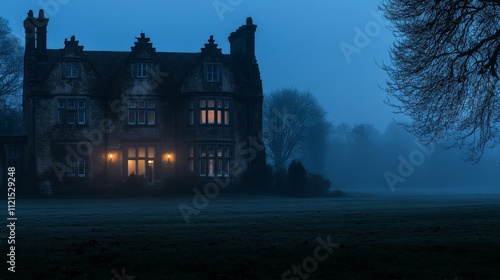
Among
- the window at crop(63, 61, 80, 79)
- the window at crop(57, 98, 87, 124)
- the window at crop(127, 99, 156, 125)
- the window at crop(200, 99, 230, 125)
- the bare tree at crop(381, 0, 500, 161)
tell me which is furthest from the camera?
the window at crop(127, 99, 156, 125)

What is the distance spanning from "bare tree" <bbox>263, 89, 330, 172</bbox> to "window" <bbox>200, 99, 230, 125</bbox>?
1441 inches

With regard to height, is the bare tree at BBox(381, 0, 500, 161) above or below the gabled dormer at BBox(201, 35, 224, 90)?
below

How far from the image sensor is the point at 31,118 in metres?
56.8

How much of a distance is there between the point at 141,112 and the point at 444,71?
38.7m

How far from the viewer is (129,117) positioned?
5800cm

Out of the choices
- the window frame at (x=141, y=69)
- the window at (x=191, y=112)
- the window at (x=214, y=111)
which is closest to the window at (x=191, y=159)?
the window at (x=191, y=112)

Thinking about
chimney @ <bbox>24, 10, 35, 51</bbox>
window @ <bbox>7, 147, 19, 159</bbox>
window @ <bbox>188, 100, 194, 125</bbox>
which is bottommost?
window @ <bbox>7, 147, 19, 159</bbox>

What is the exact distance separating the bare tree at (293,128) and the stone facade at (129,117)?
36.8 metres

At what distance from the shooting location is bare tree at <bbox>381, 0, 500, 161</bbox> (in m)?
22.3

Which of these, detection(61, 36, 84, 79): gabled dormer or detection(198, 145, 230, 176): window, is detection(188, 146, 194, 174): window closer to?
detection(198, 145, 230, 176): window

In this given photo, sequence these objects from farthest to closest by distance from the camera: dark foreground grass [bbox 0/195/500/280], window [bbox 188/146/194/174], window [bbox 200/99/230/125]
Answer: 1. window [bbox 200/99/230/125]
2. window [bbox 188/146/194/174]
3. dark foreground grass [bbox 0/195/500/280]

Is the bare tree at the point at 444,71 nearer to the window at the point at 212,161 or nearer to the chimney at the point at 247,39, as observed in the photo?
the window at the point at 212,161

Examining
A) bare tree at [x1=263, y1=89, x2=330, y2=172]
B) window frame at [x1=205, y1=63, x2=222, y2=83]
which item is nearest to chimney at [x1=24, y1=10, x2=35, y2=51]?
window frame at [x1=205, y1=63, x2=222, y2=83]

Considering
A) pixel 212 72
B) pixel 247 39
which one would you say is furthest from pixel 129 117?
pixel 247 39
